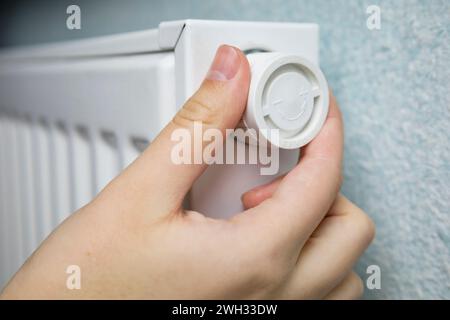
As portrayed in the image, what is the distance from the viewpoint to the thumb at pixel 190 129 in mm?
275

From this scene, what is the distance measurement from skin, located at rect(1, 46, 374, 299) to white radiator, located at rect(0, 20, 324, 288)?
34 mm

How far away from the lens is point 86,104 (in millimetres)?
423

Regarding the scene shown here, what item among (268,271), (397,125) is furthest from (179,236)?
(397,125)

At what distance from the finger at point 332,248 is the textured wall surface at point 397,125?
0.06 meters

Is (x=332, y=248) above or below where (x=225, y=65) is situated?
below

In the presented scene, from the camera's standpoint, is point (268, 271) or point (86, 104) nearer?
point (268, 271)

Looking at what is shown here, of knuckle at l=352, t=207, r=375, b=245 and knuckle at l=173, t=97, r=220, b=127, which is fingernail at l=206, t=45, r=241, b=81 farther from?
knuckle at l=352, t=207, r=375, b=245

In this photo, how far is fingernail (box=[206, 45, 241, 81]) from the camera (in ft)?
0.92

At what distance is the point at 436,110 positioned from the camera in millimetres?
344

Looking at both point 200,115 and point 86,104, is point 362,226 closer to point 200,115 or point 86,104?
point 200,115

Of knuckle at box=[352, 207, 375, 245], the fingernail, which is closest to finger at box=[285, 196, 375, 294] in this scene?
knuckle at box=[352, 207, 375, 245]

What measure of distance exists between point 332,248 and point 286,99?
91 millimetres

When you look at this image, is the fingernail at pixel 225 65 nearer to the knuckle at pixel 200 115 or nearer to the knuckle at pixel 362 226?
the knuckle at pixel 200 115

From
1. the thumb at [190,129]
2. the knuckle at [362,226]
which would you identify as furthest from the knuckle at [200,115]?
the knuckle at [362,226]
